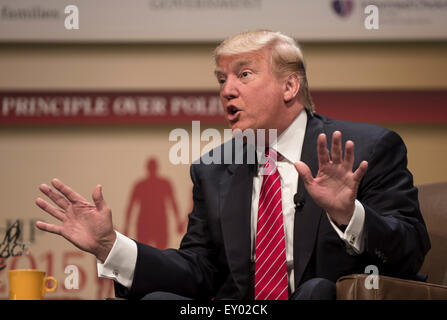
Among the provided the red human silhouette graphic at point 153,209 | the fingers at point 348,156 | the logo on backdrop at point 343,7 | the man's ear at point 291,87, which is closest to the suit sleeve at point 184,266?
the man's ear at point 291,87

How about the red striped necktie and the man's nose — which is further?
the man's nose

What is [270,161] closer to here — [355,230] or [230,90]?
[230,90]

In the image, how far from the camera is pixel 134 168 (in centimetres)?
347

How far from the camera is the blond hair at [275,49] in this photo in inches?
82.5

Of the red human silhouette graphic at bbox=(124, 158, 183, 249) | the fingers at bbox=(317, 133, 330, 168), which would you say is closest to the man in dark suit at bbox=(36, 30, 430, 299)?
the fingers at bbox=(317, 133, 330, 168)

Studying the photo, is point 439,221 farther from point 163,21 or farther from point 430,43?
Result: point 163,21

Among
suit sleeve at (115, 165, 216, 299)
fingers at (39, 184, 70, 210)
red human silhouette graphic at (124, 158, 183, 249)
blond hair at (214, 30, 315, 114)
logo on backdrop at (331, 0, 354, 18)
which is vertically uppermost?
logo on backdrop at (331, 0, 354, 18)

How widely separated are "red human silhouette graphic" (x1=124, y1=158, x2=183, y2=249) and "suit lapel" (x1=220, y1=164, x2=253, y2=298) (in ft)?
4.44

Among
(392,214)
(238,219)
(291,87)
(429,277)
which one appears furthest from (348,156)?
(429,277)

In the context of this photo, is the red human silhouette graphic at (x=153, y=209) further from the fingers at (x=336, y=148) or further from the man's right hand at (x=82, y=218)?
the fingers at (x=336, y=148)

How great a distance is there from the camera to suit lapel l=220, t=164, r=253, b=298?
6.27 ft

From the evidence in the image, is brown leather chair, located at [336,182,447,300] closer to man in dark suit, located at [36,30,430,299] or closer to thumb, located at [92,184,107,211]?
man in dark suit, located at [36,30,430,299]

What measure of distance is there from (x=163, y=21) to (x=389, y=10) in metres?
1.26
